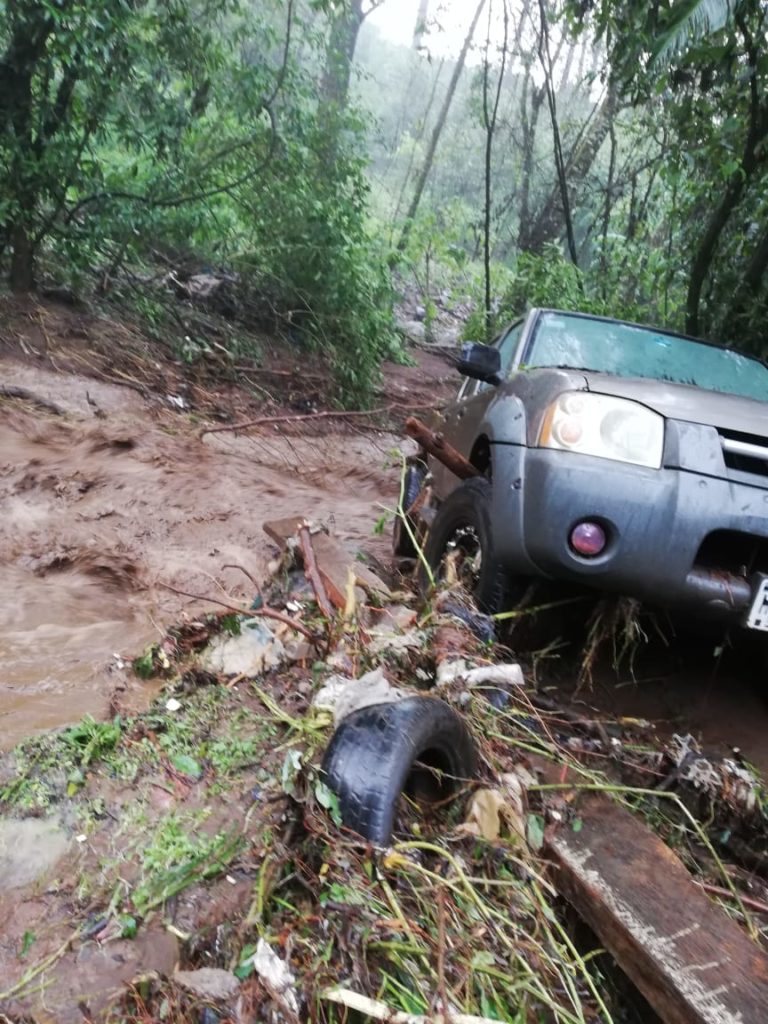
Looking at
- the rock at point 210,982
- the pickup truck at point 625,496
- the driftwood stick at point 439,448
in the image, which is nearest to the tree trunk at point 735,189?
the pickup truck at point 625,496

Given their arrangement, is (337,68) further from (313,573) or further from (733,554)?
(733,554)

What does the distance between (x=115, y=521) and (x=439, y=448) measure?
2382mm

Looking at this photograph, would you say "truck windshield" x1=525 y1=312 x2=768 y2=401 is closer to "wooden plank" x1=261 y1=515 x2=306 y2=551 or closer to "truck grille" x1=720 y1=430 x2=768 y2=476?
"truck grille" x1=720 y1=430 x2=768 y2=476

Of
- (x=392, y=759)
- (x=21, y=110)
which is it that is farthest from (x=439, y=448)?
(x=21, y=110)

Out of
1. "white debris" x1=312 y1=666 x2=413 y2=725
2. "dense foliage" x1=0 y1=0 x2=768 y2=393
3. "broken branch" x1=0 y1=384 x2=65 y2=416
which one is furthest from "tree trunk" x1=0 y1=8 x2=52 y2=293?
"white debris" x1=312 y1=666 x2=413 y2=725

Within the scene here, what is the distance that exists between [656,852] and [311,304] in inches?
343

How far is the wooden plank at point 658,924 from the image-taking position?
1.57 meters

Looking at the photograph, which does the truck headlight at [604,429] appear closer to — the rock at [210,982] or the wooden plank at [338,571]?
the wooden plank at [338,571]

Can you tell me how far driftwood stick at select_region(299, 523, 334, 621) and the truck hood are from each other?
1.29 m

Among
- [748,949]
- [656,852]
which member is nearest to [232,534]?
[656,852]

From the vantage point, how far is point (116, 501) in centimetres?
516

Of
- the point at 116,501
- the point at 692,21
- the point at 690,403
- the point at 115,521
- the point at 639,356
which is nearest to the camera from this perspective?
the point at 690,403

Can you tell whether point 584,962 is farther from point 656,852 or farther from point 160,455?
point 160,455

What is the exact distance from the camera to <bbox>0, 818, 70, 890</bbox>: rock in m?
1.94
